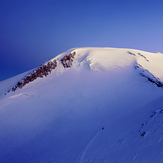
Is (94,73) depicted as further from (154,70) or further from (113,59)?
(154,70)

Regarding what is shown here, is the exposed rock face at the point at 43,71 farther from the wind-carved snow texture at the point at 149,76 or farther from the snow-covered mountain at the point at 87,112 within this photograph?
the wind-carved snow texture at the point at 149,76

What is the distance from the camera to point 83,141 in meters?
9.19

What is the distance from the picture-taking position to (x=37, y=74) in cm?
2095

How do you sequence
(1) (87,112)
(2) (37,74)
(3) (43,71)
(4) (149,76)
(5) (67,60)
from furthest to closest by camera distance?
(5) (67,60) < (3) (43,71) < (2) (37,74) < (4) (149,76) < (1) (87,112)

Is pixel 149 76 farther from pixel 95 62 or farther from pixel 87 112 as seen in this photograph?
pixel 87 112

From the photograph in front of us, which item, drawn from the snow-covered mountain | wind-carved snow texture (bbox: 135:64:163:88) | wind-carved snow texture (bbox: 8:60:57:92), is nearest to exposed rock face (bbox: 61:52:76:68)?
the snow-covered mountain

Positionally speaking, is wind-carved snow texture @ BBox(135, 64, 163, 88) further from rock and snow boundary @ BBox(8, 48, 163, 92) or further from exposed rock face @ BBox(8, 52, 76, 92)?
exposed rock face @ BBox(8, 52, 76, 92)

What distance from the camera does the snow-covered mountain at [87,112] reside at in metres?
7.00

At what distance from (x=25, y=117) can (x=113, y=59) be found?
686 inches

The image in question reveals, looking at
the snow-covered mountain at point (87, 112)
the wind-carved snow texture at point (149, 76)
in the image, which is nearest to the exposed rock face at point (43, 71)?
the snow-covered mountain at point (87, 112)

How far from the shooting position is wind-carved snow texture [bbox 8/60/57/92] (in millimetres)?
19828

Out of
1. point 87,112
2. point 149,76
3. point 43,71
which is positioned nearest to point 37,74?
point 43,71

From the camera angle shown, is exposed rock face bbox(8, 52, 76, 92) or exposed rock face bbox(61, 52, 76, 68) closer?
exposed rock face bbox(8, 52, 76, 92)

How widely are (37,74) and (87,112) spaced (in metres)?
12.3
